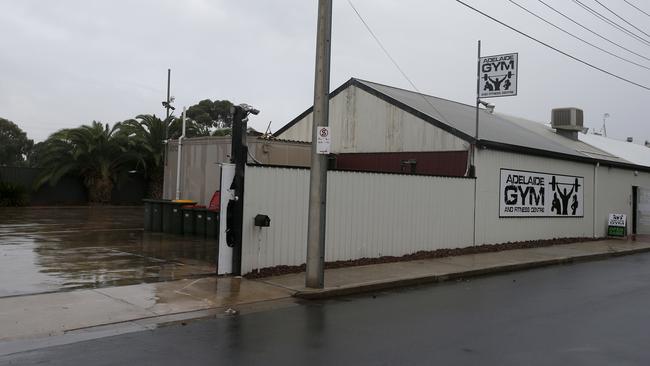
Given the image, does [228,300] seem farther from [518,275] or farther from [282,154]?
[282,154]

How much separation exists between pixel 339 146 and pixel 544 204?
751cm

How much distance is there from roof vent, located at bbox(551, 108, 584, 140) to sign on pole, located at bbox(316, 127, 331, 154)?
2214 cm

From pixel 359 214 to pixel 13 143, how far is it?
5751cm

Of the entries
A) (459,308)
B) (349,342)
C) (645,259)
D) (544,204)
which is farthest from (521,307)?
(544,204)

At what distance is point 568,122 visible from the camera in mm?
28922

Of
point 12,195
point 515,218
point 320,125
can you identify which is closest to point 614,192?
point 515,218

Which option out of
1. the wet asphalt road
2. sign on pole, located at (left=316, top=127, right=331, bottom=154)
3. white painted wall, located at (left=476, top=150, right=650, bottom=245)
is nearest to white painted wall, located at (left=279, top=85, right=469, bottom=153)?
white painted wall, located at (left=476, top=150, right=650, bottom=245)

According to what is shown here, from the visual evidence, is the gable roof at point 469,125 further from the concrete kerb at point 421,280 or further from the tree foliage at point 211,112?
the tree foliage at point 211,112

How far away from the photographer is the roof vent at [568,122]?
28.9m

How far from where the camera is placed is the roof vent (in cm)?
2889


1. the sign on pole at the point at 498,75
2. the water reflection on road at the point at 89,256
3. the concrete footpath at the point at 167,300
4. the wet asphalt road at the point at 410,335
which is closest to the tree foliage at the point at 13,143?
the water reflection on road at the point at 89,256

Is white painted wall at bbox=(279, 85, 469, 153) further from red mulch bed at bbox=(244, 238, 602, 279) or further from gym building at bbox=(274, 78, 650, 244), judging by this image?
red mulch bed at bbox=(244, 238, 602, 279)

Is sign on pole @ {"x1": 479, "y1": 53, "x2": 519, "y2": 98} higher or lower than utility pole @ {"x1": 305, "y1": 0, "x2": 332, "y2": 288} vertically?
higher

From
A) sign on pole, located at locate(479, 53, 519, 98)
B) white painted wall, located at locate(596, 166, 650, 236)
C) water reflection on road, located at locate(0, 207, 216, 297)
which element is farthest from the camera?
white painted wall, located at locate(596, 166, 650, 236)
